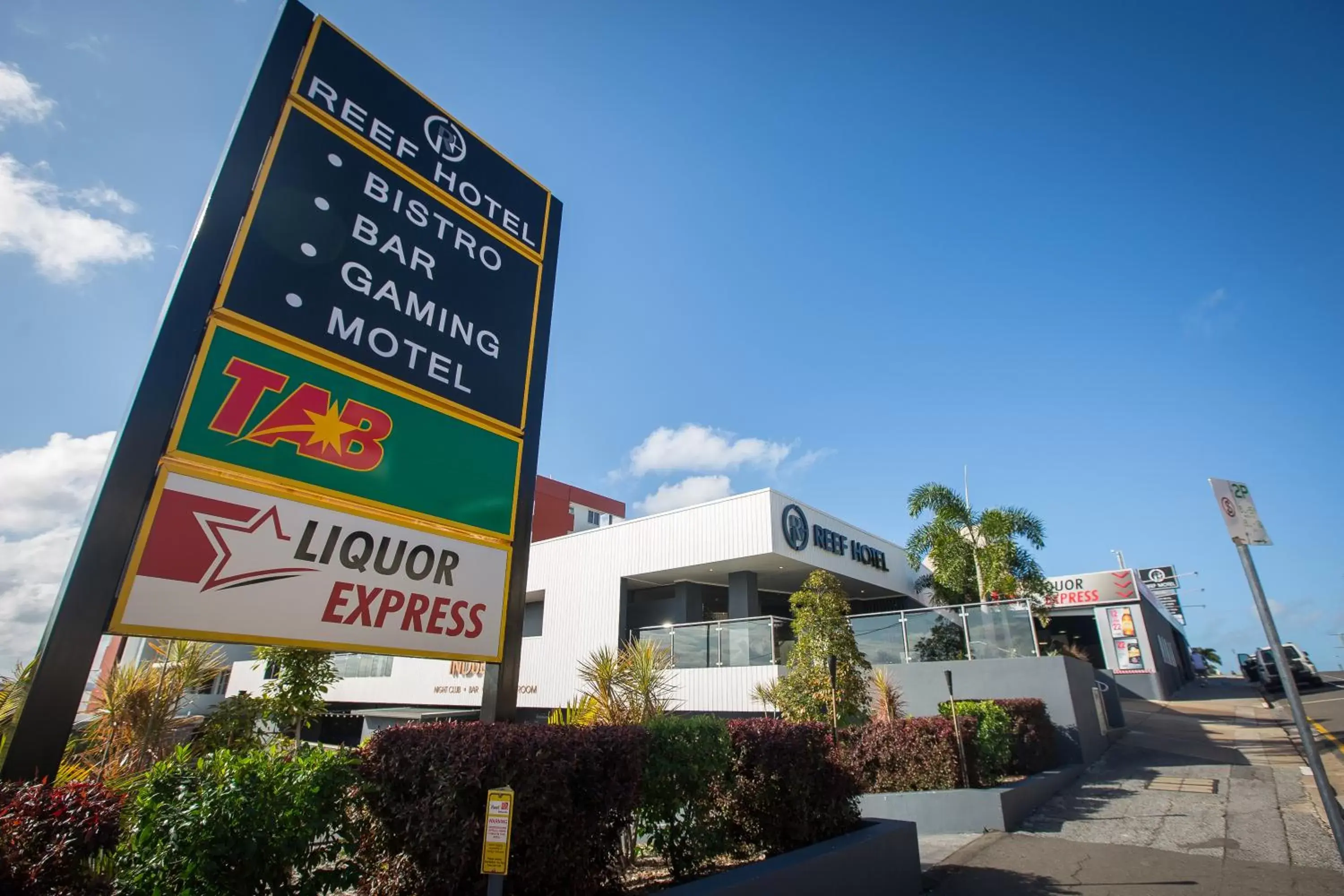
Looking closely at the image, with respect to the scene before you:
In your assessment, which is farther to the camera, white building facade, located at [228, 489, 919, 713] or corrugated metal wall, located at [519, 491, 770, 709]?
corrugated metal wall, located at [519, 491, 770, 709]

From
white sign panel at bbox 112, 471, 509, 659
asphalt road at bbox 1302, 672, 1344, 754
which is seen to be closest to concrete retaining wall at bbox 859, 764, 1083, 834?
white sign panel at bbox 112, 471, 509, 659

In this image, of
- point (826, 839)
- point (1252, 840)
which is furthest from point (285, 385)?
point (1252, 840)

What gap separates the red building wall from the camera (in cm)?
4166

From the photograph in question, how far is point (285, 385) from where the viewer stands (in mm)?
4652

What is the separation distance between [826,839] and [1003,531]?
17671mm

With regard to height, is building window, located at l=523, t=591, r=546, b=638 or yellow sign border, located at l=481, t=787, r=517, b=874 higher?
building window, located at l=523, t=591, r=546, b=638

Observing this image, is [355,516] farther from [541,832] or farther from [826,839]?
[826,839]

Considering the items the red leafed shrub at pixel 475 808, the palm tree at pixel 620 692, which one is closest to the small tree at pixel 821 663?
the palm tree at pixel 620 692

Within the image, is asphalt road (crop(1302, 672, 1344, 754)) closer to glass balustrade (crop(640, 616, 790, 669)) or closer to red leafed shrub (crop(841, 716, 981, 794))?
red leafed shrub (crop(841, 716, 981, 794))

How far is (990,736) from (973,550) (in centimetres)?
1206

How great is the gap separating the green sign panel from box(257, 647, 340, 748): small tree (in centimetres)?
177

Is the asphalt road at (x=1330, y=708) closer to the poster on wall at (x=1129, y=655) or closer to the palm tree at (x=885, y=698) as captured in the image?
the poster on wall at (x=1129, y=655)

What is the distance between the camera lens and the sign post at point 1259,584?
16.4ft

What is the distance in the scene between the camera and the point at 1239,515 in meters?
5.59
